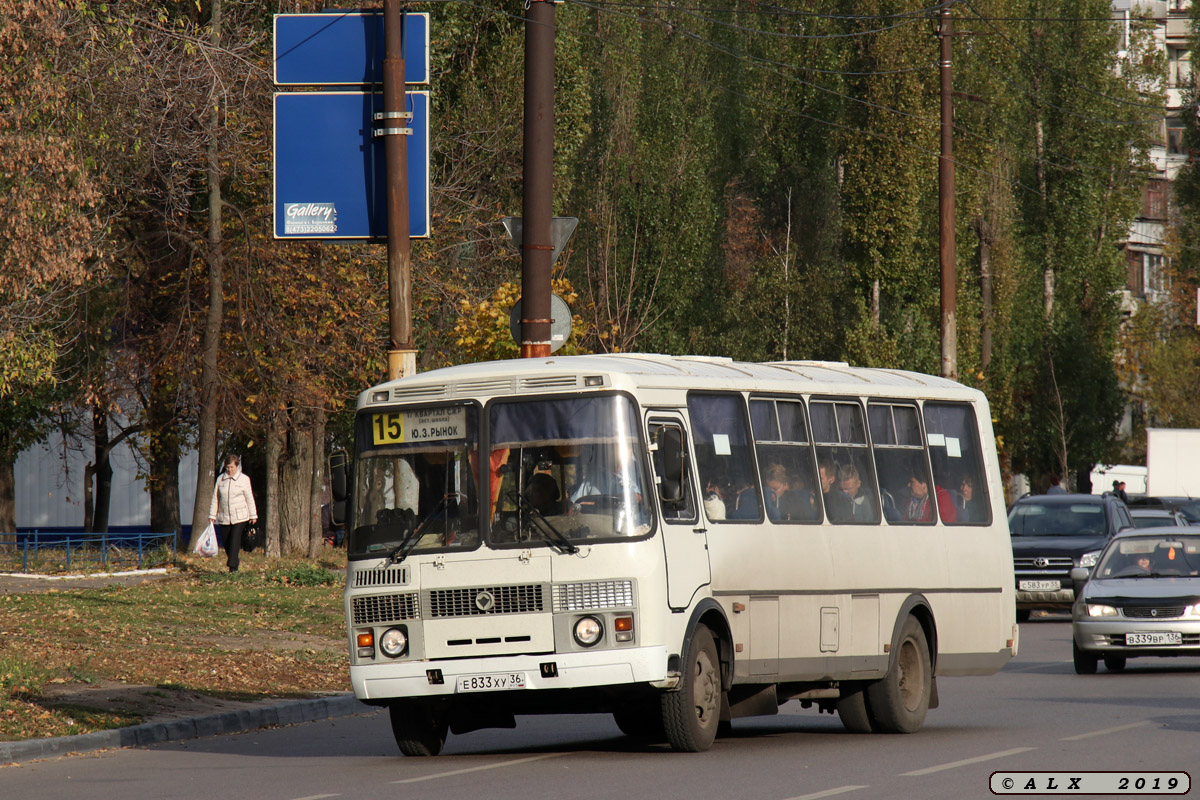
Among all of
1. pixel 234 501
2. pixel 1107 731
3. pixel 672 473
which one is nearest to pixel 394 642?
pixel 672 473

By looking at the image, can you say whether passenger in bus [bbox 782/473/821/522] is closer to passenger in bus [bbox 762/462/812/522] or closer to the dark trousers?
passenger in bus [bbox 762/462/812/522]

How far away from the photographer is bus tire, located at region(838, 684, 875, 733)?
14.9 meters

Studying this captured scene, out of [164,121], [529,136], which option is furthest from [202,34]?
[529,136]

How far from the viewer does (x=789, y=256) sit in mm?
62000

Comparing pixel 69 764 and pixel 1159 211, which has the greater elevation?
pixel 1159 211

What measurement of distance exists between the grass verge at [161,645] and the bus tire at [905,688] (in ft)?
18.6

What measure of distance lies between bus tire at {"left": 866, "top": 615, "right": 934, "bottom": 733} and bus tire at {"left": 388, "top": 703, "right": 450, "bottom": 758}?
3465 mm

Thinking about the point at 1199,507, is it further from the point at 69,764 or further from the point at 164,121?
the point at 69,764

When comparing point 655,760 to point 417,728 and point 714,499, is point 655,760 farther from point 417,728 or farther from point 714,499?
point 714,499

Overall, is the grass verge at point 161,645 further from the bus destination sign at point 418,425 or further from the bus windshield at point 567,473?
the bus windshield at point 567,473

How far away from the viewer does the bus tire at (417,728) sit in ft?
43.8

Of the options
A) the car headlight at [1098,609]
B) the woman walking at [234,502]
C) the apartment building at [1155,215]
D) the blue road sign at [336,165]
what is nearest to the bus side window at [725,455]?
the blue road sign at [336,165]

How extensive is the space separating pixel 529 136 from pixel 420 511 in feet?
17.8

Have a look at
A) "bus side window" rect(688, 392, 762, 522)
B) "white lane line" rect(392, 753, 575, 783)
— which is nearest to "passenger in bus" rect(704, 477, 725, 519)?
"bus side window" rect(688, 392, 762, 522)
